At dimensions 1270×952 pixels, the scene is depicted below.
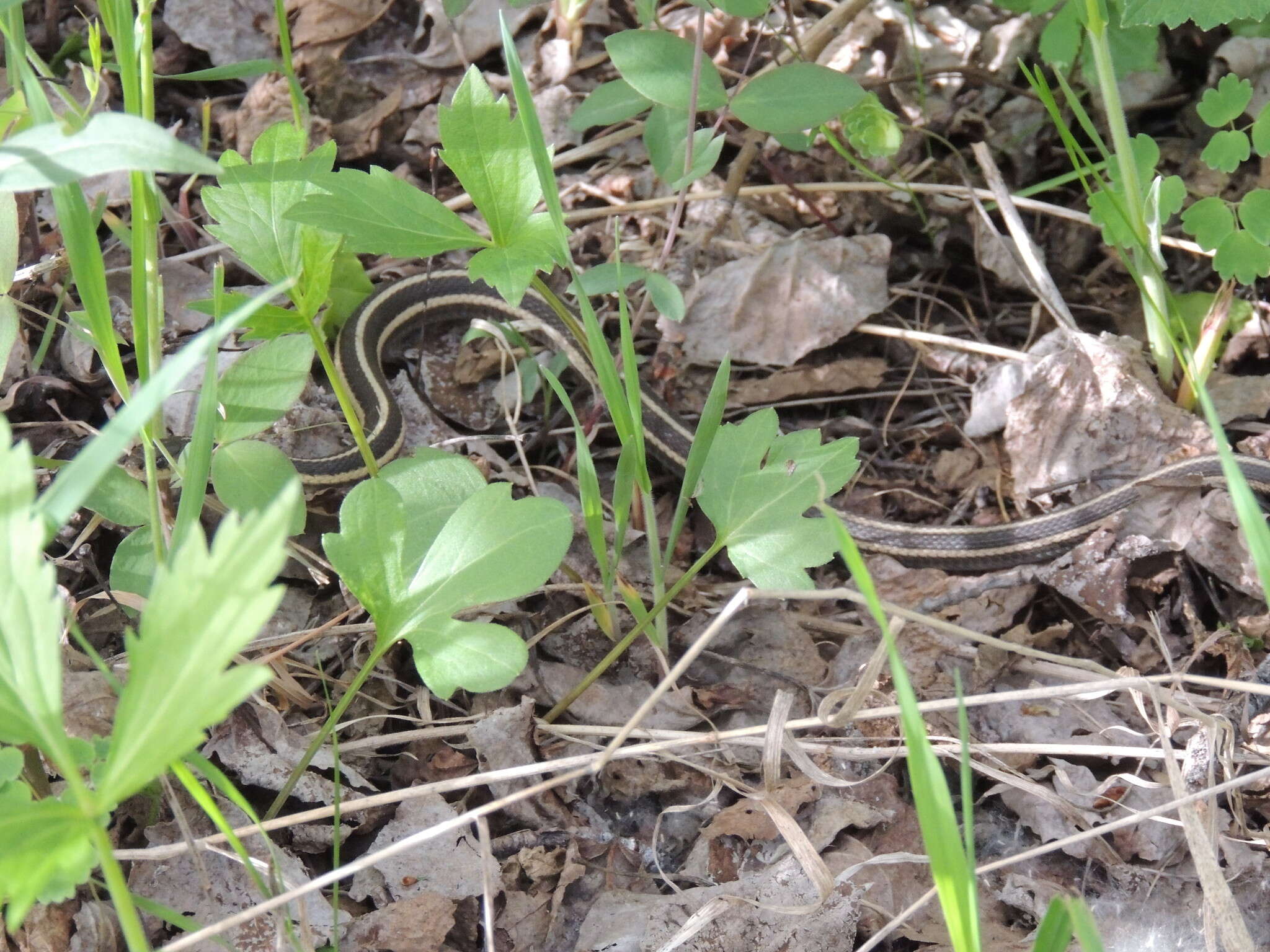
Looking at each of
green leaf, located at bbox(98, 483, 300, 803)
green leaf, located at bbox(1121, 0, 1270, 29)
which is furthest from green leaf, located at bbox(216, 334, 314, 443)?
green leaf, located at bbox(1121, 0, 1270, 29)

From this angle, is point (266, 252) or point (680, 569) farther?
point (680, 569)

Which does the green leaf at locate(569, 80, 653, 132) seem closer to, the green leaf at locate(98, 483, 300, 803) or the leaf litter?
the leaf litter

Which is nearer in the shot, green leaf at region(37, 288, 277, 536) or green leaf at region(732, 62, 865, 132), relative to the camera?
green leaf at region(37, 288, 277, 536)

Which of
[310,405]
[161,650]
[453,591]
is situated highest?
[161,650]

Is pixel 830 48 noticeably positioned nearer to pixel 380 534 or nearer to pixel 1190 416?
pixel 1190 416

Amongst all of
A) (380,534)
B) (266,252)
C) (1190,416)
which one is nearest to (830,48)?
(1190,416)

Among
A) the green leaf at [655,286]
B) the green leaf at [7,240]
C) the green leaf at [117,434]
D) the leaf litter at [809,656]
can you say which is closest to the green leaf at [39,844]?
the green leaf at [117,434]
